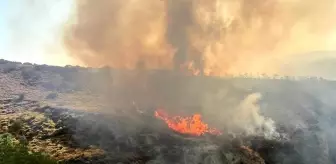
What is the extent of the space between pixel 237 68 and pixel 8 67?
37.8 m

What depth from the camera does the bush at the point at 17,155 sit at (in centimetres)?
4019

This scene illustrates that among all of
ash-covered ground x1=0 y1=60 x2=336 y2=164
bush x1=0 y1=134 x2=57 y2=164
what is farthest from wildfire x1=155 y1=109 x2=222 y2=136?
bush x1=0 y1=134 x2=57 y2=164

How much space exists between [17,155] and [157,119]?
20153mm

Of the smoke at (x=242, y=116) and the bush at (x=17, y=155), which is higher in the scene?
the smoke at (x=242, y=116)

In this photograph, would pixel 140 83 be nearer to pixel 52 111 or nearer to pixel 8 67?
pixel 52 111

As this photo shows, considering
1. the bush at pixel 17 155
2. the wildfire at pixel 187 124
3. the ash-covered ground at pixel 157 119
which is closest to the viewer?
the bush at pixel 17 155

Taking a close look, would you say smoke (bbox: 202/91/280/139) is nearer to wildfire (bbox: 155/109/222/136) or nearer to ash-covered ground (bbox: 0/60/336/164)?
ash-covered ground (bbox: 0/60/336/164)

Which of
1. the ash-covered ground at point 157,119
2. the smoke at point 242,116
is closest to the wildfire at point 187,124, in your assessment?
the ash-covered ground at point 157,119

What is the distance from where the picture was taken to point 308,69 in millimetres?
135750

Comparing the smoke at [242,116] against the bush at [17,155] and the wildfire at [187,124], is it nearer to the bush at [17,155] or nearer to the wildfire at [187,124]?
the wildfire at [187,124]

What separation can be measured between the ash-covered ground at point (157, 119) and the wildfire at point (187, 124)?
101cm

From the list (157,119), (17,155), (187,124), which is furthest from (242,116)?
(17,155)

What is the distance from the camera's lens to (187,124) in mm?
57156

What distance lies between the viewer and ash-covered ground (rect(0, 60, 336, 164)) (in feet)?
165
